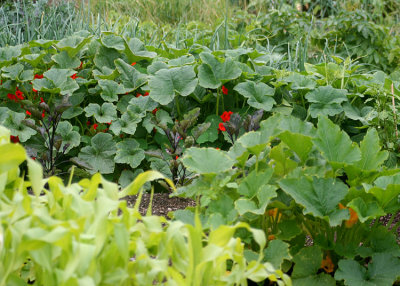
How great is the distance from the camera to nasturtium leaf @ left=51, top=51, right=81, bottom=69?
320 centimetres

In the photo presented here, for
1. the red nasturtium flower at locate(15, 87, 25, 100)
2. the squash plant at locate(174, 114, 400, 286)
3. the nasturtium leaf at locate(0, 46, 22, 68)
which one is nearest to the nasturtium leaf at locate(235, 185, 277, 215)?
the squash plant at locate(174, 114, 400, 286)

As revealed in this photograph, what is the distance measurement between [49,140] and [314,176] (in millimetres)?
1597

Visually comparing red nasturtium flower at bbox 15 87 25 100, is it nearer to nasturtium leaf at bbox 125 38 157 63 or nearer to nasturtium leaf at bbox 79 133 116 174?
nasturtium leaf at bbox 79 133 116 174

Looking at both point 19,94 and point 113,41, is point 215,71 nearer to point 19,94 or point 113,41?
point 113,41

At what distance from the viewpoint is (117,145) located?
297cm

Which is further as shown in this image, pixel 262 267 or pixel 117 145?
pixel 117 145

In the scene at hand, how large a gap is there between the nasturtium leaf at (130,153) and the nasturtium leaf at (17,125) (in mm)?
475

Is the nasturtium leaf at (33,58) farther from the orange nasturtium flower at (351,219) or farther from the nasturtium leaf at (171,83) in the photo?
the orange nasturtium flower at (351,219)

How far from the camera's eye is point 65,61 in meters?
3.22

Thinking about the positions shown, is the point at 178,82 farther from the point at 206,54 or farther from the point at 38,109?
the point at 38,109

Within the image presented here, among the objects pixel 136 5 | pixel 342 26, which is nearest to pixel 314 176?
pixel 342 26

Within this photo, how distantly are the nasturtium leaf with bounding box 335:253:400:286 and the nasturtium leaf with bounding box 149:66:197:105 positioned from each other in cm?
146

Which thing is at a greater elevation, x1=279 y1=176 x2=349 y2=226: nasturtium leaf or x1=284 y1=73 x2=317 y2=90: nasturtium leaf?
x1=279 y1=176 x2=349 y2=226: nasturtium leaf

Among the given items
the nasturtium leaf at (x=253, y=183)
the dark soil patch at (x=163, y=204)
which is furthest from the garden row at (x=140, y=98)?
the nasturtium leaf at (x=253, y=183)
